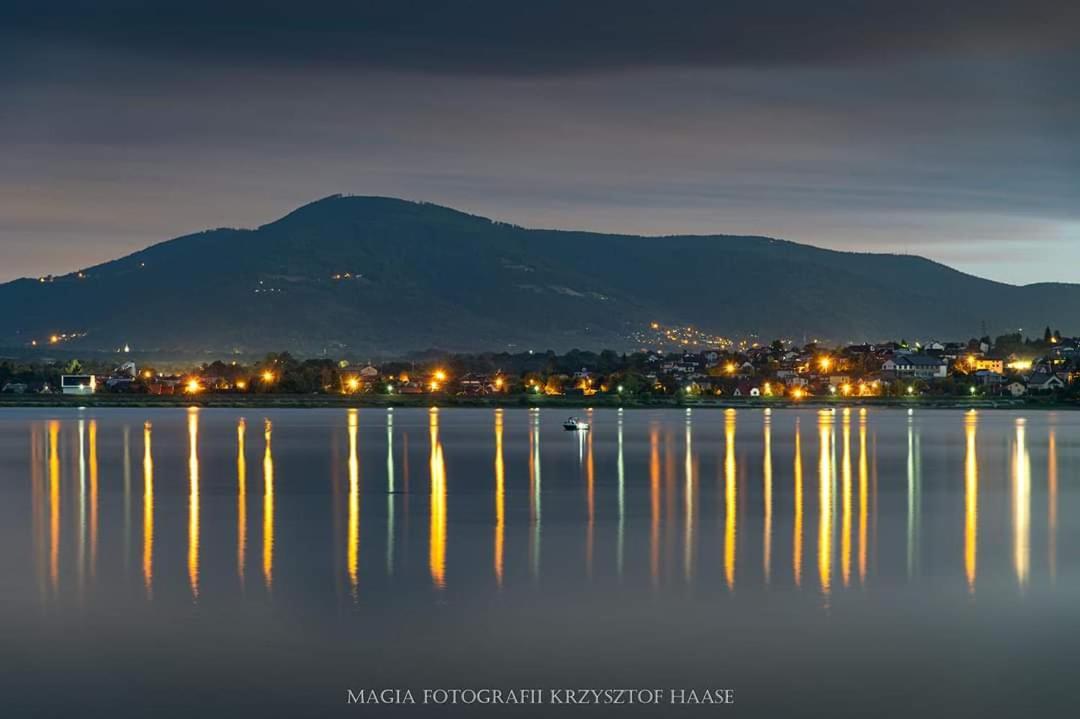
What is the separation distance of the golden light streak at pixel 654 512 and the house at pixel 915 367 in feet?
258

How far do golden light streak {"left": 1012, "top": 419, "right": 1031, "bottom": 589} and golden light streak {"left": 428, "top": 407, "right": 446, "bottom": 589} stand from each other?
8.03m

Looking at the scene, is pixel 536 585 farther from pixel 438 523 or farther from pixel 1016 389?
pixel 1016 389

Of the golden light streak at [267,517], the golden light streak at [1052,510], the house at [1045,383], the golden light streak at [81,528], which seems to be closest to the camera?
the golden light streak at [267,517]

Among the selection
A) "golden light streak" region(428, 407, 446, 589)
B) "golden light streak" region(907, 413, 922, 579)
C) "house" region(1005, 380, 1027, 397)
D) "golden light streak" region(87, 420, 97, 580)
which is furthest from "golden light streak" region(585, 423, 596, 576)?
"house" region(1005, 380, 1027, 397)

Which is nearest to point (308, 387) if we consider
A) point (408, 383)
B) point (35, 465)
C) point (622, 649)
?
point (408, 383)

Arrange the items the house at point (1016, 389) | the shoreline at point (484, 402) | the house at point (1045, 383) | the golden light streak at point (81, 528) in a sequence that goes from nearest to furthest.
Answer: the golden light streak at point (81, 528) < the shoreline at point (484, 402) < the house at point (1045, 383) < the house at point (1016, 389)

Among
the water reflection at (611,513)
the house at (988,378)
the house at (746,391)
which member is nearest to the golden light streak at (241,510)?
the water reflection at (611,513)

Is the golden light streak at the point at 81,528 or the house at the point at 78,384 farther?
the house at the point at 78,384

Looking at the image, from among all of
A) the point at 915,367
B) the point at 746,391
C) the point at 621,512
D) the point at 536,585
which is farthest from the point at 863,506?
the point at 915,367

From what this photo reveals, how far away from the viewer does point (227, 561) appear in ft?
71.9

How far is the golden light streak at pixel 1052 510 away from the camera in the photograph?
73.9ft

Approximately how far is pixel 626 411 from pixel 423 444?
52.4 meters

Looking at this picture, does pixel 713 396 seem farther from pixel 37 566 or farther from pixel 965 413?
pixel 37 566

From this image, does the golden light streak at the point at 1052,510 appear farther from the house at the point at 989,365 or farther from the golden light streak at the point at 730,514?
the house at the point at 989,365
